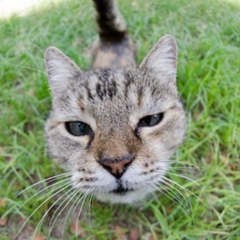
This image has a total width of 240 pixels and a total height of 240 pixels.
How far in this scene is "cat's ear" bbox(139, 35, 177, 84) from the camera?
7.30ft

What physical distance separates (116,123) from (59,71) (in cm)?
57

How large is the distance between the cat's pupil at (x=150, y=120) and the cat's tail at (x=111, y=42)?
93 cm

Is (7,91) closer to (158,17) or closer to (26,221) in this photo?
(26,221)

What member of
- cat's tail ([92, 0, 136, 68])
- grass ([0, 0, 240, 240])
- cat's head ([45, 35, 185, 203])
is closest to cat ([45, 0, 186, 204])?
cat's head ([45, 35, 185, 203])

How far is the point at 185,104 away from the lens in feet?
9.97

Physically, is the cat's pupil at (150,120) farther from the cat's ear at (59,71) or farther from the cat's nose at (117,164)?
the cat's ear at (59,71)

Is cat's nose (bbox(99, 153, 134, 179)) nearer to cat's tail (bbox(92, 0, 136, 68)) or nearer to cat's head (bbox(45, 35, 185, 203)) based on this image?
cat's head (bbox(45, 35, 185, 203))

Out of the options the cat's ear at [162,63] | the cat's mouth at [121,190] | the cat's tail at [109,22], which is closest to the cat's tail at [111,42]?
the cat's tail at [109,22]

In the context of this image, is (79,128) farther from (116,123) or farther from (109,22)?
(109,22)

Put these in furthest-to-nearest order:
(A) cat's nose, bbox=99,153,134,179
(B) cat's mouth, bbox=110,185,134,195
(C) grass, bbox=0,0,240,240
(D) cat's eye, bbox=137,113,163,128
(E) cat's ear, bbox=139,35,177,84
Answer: (C) grass, bbox=0,0,240,240
(E) cat's ear, bbox=139,35,177,84
(D) cat's eye, bbox=137,113,163,128
(B) cat's mouth, bbox=110,185,134,195
(A) cat's nose, bbox=99,153,134,179

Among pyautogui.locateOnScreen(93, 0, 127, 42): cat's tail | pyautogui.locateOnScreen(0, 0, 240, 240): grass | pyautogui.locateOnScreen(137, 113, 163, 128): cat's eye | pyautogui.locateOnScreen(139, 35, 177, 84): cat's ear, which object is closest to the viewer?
pyautogui.locateOnScreen(137, 113, 163, 128): cat's eye

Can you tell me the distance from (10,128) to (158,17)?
167 centimetres

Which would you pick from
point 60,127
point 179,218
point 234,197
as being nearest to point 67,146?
point 60,127

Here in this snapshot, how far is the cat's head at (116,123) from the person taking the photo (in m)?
1.89
